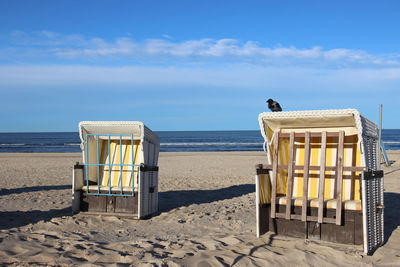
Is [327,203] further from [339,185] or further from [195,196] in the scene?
[195,196]

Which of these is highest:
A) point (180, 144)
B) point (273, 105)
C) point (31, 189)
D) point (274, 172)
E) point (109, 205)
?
point (273, 105)

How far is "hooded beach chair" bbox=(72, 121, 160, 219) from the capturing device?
6945 millimetres

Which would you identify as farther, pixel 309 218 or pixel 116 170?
pixel 116 170

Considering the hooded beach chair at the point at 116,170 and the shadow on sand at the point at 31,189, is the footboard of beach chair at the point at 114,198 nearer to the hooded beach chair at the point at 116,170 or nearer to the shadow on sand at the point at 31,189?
the hooded beach chair at the point at 116,170

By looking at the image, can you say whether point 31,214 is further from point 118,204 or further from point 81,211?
point 118,204

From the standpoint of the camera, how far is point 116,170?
7719mm

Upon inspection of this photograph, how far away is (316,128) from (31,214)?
5.26 meters

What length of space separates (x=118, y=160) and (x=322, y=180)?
4.09 m

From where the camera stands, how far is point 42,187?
1080 cm

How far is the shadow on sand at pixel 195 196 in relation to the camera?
8.67 metres

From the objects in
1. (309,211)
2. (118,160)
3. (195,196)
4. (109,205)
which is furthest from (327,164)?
(195,196)

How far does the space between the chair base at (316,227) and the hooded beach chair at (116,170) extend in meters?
2.30

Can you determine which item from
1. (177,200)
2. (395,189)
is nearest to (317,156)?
(177,200)

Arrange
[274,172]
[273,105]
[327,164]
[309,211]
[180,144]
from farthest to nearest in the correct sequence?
[180,144] → [273,105] → [327,164] → [274,172] → [309,211]
